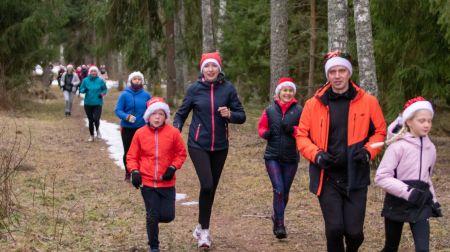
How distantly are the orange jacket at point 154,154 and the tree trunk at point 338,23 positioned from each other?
18.4 ft

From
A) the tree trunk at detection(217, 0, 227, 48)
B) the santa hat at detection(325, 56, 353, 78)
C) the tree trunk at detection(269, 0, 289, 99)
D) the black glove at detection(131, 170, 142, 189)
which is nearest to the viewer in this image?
the santa hat at detection(325, 56, 353, 78)

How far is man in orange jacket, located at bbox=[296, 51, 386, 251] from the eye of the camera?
5258 millimetres

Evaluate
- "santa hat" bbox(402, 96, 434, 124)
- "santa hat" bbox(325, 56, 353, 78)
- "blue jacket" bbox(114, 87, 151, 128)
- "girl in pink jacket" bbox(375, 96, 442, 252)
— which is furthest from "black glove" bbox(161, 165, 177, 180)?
"blue jacket" bbox(114, 87, 151, 128)

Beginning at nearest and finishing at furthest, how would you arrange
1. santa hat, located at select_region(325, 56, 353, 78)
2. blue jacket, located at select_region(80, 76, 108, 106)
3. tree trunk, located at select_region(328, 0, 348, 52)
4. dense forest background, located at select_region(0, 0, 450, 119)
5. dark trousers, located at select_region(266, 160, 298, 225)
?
santa hat, located at select_region(325, 56, 353, 78)
dark trousers, located at select_region(266, 160, 298, 225)
tree trunk, located at select_region(328, 0, 348, 52)
blue jacket, located at select_region(80, 76, 108, 106)
dense forest background, located at select_region(0, 0, 450, 119)

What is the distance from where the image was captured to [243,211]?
936 centimetres

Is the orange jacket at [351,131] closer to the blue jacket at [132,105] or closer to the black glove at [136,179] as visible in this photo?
the black glove at [136,179]

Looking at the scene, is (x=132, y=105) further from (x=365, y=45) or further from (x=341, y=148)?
(x=341, y=148)

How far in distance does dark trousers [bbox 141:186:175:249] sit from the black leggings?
16.7 inches

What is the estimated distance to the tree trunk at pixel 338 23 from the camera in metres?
11.4

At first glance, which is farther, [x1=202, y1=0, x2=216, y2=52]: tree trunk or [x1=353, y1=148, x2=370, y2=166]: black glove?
[x1=202, y1=0, x2=216, y2=52]: tree trunk

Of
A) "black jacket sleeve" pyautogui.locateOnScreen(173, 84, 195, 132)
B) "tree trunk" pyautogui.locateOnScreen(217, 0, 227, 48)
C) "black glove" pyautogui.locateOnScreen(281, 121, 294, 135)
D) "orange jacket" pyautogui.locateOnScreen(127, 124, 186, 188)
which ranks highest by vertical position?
"tree trunk" pyautogui.locateOnScreen(217, 0, 227, 48)

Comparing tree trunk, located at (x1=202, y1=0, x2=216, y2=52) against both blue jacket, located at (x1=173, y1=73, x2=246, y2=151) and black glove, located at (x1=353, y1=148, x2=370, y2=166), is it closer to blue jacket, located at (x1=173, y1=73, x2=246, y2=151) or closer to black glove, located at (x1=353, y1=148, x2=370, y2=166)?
blue jacket, located at (x1=173, y1=73, x2=246, y2=151)

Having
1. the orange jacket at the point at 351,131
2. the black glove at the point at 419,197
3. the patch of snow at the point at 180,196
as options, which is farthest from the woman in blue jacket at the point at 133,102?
the black glove at the point at 419,197

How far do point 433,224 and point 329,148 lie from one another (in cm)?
345
